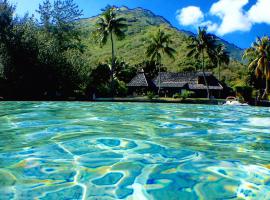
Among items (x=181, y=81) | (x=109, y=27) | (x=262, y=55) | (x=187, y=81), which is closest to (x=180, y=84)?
(x=181, y=81)

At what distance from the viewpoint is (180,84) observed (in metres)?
55.0

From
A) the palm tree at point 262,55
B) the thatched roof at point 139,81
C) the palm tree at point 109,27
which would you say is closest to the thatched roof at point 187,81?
the thatched roof at point 139,81

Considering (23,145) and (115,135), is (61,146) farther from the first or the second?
(115,135)

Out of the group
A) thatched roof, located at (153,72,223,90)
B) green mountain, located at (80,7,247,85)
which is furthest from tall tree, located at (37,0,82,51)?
thatched roof, located at (153,72,223,90)

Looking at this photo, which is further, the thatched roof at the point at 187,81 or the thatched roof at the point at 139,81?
the thatched roof at the point at 139,81

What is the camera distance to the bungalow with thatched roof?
54.9 metres

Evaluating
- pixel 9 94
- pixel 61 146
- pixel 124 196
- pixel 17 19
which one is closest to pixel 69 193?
pixel 124 196

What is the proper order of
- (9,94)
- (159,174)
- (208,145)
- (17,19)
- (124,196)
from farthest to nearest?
1. (17,19)
2. (9,94)
3. (208,145)
4. (159,174)
5. (124,196)

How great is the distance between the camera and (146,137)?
773 centimetres

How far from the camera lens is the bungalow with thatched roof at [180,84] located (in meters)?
54.9

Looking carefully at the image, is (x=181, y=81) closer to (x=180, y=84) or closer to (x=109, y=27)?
(x=180, y=84)

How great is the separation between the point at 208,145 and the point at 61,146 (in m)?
3.15

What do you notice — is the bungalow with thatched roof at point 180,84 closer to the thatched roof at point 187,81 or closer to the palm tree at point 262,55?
the thatched roof at point 187,81

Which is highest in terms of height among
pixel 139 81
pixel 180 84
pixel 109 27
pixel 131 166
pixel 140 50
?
Answer: pixel 140 50
